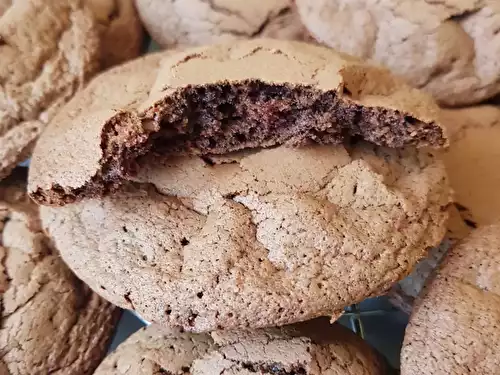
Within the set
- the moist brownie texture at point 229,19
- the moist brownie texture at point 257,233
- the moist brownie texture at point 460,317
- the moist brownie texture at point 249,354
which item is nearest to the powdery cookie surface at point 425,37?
the moist brownie texture at point 229,19

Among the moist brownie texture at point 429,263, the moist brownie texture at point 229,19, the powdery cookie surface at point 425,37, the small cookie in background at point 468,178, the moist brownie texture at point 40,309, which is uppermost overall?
the powdery cookie surface at point 425,37

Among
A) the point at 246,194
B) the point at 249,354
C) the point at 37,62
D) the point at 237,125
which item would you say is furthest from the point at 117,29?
the point at 249,354

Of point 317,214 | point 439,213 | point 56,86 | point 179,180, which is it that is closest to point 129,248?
point 179,180

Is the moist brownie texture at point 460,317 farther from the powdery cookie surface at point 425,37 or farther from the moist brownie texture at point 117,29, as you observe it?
the moist brownie texture at point 117,29

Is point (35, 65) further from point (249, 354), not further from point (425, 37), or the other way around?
point (425, 37)

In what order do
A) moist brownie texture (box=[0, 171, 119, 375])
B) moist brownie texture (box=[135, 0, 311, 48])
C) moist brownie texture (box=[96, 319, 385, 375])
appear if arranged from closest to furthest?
moist brownie texture (box=[96, 319, 385, 375]) < moist brownie texture (box=[0, 171, 119, 375]) < moist brownie texture (box=[135, 0, 311, 48])

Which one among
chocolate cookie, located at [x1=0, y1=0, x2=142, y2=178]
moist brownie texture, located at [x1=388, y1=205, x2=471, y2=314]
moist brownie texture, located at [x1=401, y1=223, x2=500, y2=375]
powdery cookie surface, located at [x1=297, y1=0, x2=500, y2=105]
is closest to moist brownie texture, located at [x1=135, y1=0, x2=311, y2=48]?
powdery cookie surface, located at [x1=297, y1=0, x2=500, y2=105]

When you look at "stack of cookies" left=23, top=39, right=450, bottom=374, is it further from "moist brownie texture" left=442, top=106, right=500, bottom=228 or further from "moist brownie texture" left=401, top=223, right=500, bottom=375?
"moist brownie texture" left=442, top=106, right=500, bottom=228
